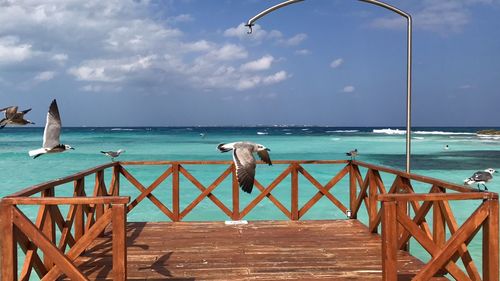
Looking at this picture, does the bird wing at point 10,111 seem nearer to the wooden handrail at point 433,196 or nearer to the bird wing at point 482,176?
the wooden handrail at point 433,196

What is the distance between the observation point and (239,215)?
7.61 m

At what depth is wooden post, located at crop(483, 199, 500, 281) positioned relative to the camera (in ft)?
12.4

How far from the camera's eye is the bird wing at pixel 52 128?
5.59 m

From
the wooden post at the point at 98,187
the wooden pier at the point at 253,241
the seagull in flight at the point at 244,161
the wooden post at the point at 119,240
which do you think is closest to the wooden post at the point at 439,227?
the wooden pier at the point at 253,241

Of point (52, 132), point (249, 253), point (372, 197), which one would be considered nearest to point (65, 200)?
point (52, 132)

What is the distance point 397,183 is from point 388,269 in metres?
2.10

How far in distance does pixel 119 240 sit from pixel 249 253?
2.31 meters

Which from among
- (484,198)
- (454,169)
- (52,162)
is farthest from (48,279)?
(52,162)

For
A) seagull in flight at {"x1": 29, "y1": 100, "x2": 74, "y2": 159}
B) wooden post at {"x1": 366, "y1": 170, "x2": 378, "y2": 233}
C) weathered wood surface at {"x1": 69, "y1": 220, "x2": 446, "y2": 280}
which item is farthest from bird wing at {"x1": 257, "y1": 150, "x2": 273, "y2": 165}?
seagull in flight at {"x1": 29, "y1": 100, "x2": 74, "y2": 159}

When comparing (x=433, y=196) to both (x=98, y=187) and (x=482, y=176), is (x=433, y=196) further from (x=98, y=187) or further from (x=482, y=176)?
(x=98, y=187)

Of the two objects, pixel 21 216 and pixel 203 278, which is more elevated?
pixel 21 216

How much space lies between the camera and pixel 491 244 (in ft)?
12.5

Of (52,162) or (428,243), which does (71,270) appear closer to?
(428,243)

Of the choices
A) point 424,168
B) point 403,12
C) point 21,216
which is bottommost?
point 424,168
